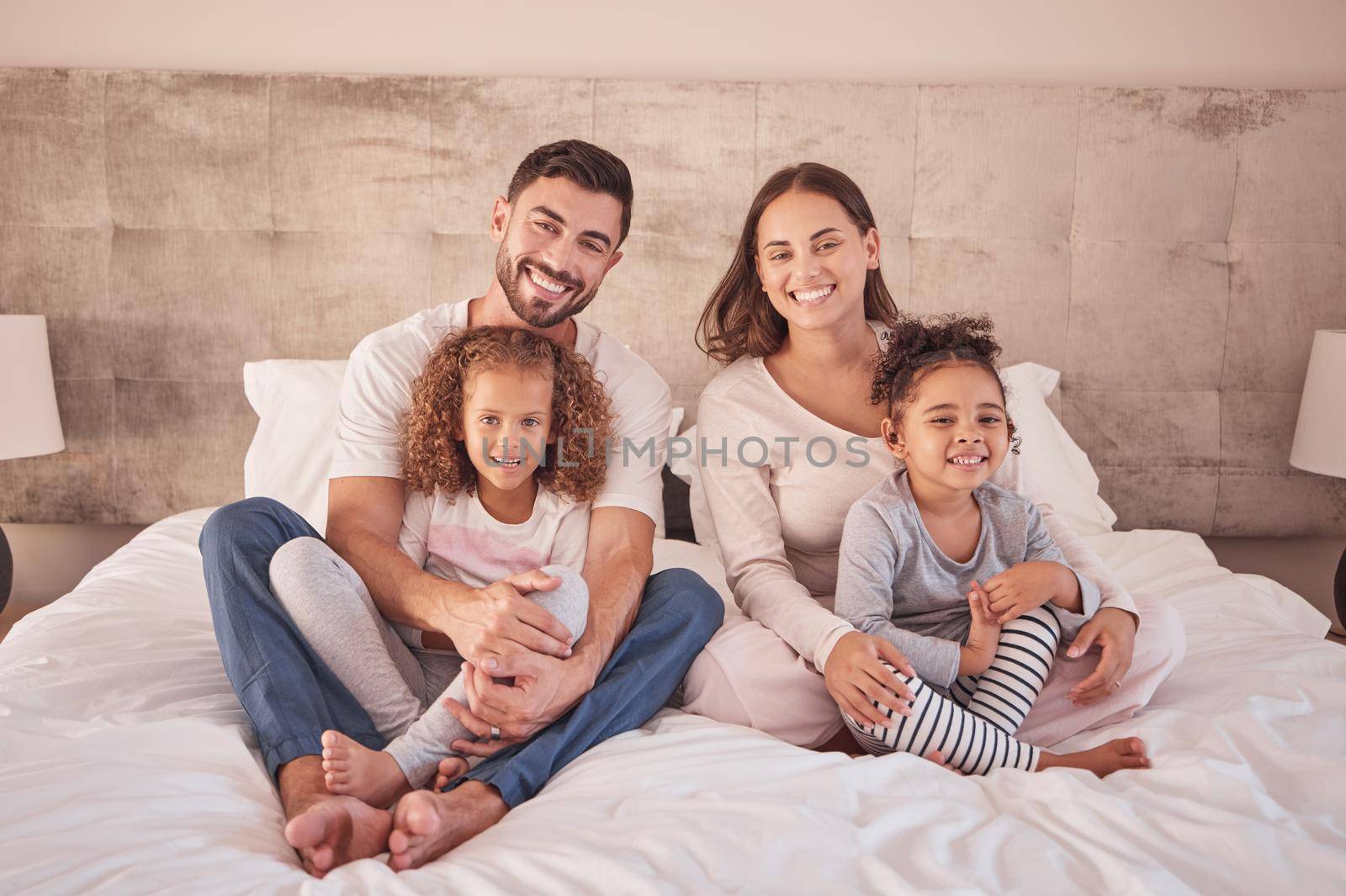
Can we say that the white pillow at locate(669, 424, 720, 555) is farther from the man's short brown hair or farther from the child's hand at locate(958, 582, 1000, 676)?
the child's hand at locate(958, 582, 1000, 676)

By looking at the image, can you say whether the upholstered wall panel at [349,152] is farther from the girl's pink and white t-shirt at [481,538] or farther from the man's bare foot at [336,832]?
the man's bare foot at [336,832]

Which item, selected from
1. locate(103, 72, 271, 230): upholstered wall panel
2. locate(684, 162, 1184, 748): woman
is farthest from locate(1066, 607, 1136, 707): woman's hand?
locate(103, 72, 271, 230): upholstered wall panel

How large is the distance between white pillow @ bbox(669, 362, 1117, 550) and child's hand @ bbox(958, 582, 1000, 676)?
85 cm

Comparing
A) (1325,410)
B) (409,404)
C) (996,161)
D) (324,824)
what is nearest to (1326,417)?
(1325,410)

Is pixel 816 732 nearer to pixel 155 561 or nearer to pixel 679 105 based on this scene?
pixel 155 561

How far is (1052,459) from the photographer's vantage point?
2156mm

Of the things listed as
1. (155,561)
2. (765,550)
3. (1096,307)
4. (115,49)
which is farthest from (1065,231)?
(115,49)

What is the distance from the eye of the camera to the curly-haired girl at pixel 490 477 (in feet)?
4.50

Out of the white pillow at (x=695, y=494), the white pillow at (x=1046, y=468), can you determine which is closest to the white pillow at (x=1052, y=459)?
the white pillow at (x=1046, y=468)

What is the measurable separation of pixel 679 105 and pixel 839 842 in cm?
189

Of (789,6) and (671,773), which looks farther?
(789,6)

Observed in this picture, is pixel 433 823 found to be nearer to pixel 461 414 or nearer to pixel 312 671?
pixel 312 671

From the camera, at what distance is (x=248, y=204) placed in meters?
2.33

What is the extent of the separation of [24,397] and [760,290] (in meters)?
1.69
